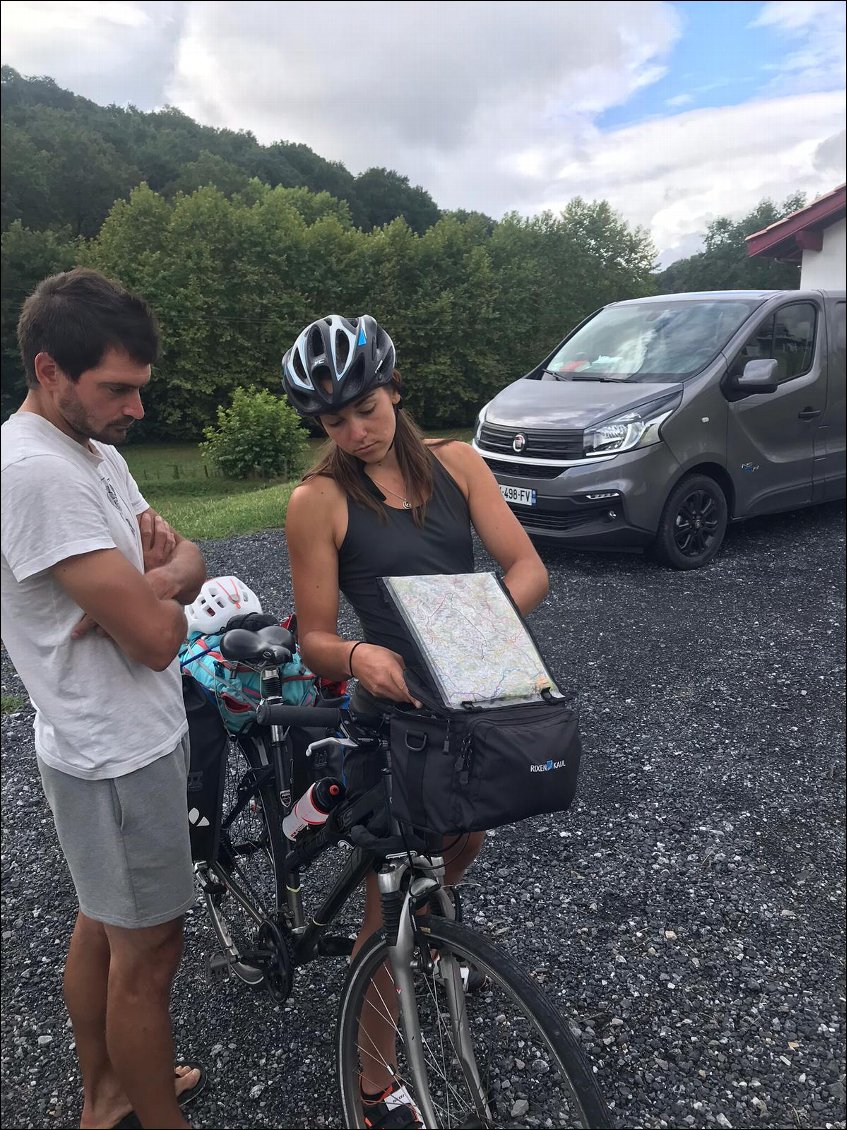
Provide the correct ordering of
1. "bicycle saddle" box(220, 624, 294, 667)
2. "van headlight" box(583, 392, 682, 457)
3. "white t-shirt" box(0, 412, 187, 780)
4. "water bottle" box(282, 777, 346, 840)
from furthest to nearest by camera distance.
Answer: "van headlight" box(583, 392, 682, 457), "water bottle" box(282, 777, 346, 840), "bicycle saddle" box(220, 624, 294, 667), "white t-shirt" box(0, 412, 187, 780)

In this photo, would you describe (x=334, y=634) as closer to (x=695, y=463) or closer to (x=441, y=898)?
(x=441, y=898)

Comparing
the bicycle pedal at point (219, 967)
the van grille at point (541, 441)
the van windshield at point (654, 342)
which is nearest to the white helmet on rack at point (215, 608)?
the bicycle pedal at point (219, 967)

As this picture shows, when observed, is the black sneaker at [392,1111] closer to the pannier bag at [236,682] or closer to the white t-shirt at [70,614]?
the pannier bag at [236,682]

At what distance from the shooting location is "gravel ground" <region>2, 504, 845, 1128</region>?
88.9 inches

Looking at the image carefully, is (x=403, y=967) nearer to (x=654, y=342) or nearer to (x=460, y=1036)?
(x=460, y=1036)

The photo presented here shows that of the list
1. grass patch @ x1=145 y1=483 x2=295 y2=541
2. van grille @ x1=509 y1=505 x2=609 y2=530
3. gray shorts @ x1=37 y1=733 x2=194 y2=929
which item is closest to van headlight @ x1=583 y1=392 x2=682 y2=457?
van grille @ x1=509 y1=505 x2=609 y2=530

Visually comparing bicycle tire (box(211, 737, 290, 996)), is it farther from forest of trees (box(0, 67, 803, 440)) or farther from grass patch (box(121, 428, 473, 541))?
forest of trees (box(0, 67, 803, 440))

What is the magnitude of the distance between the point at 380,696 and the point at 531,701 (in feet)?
0.90

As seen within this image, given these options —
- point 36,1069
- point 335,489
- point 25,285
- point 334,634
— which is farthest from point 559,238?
point 36,1069

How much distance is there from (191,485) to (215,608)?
317 mm

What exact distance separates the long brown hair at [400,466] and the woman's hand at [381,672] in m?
0.38

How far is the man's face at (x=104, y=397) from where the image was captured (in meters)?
1.02

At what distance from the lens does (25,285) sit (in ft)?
4.25

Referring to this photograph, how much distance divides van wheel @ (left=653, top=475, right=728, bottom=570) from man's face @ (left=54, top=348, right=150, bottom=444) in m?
5.57
